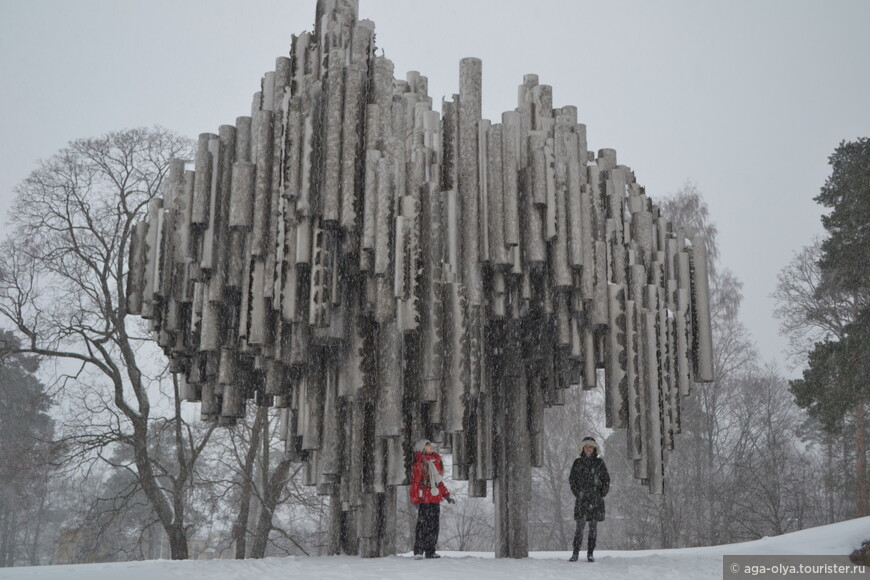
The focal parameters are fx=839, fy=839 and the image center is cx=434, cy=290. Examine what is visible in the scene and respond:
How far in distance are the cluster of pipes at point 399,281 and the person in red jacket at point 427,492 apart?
0.70 feet

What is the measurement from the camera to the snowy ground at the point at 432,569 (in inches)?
315

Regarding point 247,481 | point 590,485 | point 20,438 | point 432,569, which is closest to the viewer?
point 432,569

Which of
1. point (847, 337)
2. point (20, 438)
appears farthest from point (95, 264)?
point (847, 337)

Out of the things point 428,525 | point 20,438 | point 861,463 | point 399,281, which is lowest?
point 428,525

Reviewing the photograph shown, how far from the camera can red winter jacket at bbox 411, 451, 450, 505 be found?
9312 mm

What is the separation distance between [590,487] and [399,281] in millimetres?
3127

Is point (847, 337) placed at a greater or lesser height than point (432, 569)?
greater

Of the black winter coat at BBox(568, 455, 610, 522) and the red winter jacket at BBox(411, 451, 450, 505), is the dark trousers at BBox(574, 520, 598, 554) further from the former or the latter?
the red winter jacket at BBox(411, 451, 450, 505)

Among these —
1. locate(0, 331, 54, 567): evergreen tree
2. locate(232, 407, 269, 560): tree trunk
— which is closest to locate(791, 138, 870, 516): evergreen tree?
locate(232, 407, 269, 560): tree trunk

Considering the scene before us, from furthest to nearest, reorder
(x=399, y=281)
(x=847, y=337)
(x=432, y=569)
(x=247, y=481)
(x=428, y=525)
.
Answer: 1. (x=247, y=481)
2. (x=847, y=337)
3. (x=428, y=525)
4. (x=399, y=281)
5. (x=432, y=569)

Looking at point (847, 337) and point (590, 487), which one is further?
point (847, 337)

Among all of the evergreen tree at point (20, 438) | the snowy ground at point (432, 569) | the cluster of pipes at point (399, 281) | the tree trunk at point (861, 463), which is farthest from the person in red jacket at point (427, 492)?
the tree trunk at point (861, 463)

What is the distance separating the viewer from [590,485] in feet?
30.3

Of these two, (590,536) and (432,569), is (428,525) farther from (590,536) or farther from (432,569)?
(590,536)
